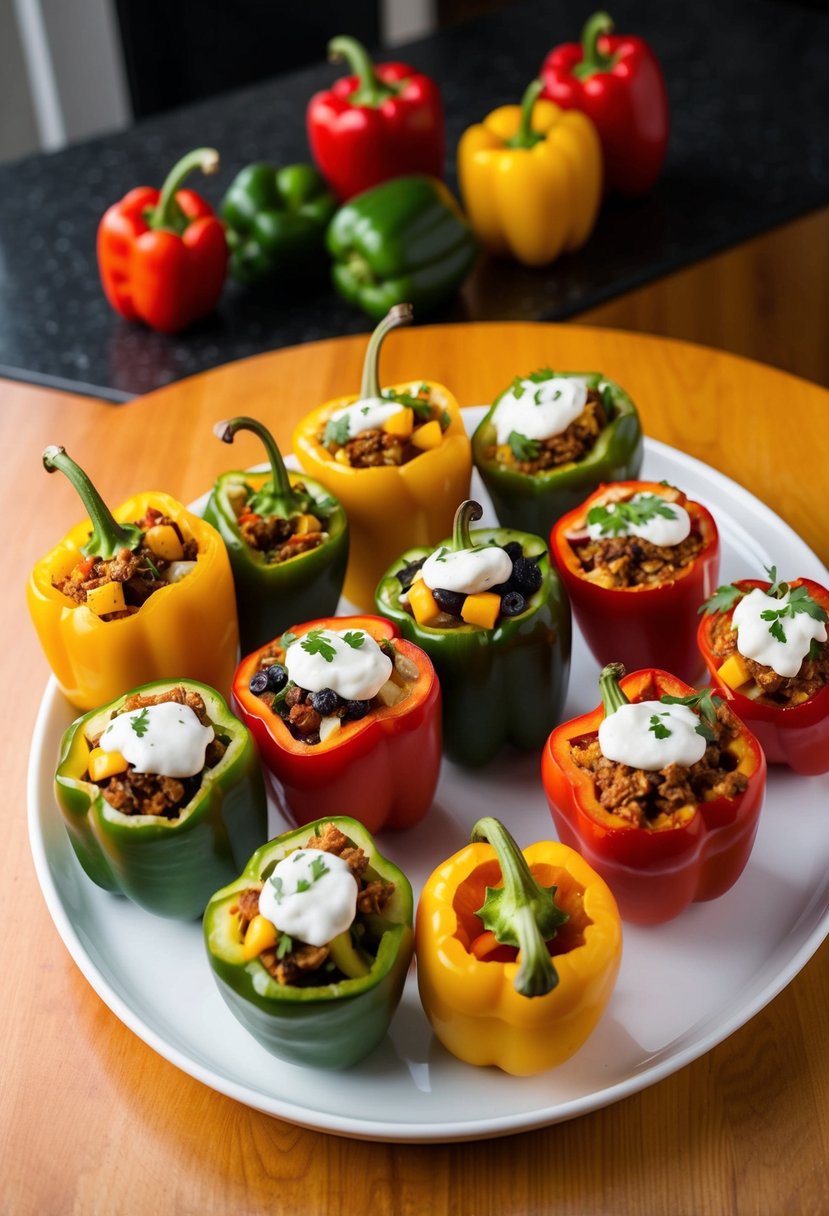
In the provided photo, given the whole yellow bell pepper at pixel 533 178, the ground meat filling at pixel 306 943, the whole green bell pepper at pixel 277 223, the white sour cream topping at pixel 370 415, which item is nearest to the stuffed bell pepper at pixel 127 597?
the white sour cream topping at pixel 370 415

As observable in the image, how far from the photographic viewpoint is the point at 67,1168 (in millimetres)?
2016

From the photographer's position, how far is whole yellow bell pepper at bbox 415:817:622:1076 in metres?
1.90

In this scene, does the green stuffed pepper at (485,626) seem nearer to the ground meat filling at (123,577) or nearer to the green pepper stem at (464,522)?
the green pepper stem at (464,522)

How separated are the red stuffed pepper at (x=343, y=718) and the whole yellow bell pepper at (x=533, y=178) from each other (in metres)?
2.33

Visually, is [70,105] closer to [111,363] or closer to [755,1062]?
[111,363]

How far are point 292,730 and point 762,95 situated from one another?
4.23 m

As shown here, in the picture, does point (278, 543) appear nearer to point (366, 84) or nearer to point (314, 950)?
point (314, 950)

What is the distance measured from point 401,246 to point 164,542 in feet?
5.99

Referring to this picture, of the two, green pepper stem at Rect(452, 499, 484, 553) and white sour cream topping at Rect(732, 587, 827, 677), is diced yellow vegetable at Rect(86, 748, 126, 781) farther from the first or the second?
white sour cream topping at Rect(732, 587, 827, 677)

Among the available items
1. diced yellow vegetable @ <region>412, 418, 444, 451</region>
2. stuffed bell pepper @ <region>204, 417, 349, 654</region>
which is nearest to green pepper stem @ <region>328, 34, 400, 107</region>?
diced yellow vegetable @ <region>412, 418, 444, 451</region>

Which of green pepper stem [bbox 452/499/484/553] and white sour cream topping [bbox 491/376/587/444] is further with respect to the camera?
white sour cream topping [bbox 491/376/587/444]

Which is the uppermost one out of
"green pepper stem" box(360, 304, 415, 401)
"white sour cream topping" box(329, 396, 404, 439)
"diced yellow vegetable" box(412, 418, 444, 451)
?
"green pepper stem" box(360, 304, 415, 401)

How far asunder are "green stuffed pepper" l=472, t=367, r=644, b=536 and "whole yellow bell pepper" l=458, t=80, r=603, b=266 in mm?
1544

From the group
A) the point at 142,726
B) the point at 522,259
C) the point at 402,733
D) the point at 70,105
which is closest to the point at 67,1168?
the point at 142,726
